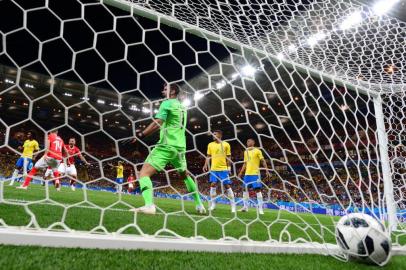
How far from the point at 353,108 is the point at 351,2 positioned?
1219mm

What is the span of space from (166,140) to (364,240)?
5.85 feet

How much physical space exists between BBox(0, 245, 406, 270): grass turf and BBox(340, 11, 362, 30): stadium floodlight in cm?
289

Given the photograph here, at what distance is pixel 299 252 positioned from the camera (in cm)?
217

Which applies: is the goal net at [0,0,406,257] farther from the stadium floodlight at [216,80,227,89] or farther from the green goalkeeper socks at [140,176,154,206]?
the green goalkeeper socks at [140,176,154,206]

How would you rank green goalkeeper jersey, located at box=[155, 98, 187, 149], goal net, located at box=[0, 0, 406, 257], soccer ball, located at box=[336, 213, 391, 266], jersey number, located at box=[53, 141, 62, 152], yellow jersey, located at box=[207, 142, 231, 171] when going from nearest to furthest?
soccer ball, located at box=[336, 213, 391, 266], goal net, located at box=[0, 0, 406, 257], green goalkeeper jersey, located at box=[155, 98, 187, 149], yellow jersey, located at box=[207, 142, 231, 171], jersey number, located at box=[53, 141, 62, 152]

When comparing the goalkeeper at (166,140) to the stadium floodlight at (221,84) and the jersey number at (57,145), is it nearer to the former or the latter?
the stadium floodlight at (221,84)

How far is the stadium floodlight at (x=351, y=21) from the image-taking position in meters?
3.85

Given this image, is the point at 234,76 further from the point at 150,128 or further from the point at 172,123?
the point at 150,128

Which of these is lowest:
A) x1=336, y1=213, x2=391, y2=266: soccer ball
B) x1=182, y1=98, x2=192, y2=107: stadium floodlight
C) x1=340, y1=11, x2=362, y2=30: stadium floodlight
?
x1=182, y1=98, x2=192, y2=107: stadium floodlight

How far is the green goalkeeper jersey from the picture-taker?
2.93 metres

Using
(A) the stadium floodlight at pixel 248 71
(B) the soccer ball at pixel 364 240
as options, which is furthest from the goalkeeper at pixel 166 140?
(B) the soccer ball at pixel 364 240

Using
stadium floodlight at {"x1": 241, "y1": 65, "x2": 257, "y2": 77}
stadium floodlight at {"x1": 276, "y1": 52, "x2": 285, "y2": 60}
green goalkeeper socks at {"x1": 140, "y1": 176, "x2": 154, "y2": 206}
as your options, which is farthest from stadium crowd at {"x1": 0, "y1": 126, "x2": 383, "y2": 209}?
stadium floodlight at {"x1": 276, "y1": 52, "x2": 285, "y2": 60}

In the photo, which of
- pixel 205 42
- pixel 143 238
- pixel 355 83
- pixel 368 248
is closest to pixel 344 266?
pixel 368 248

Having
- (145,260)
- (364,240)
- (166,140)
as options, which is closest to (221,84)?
(166,140)
